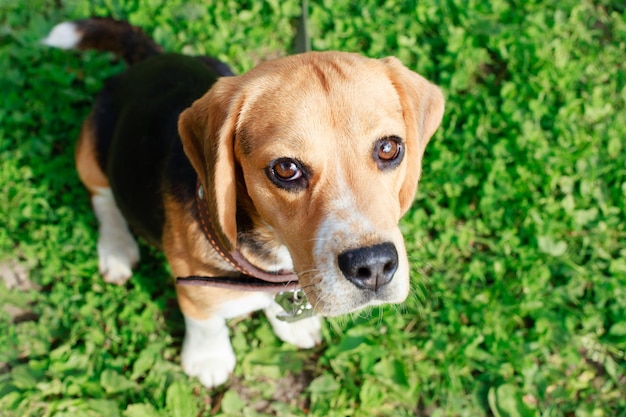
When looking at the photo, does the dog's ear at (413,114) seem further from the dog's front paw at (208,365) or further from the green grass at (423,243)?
the dog's front paw at (208,365)

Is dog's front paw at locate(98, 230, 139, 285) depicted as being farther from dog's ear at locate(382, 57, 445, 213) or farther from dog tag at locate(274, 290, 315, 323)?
dog's ear at locate(382, 57, 445, 213)

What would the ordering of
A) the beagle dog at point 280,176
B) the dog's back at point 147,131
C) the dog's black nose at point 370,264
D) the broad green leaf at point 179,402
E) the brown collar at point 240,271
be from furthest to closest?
the broad green leaf at point 179,402
the dog's back at point 147,131
the brown collar at point 240,271
the beagle dog at point 280,176
the dog's black nose at point 370,264

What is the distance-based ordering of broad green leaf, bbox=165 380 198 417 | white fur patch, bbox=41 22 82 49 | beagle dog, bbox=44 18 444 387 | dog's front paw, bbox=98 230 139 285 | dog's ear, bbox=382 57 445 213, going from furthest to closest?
white fur patch, bbox=41 22 82 49, dog's front paw, bbox=98 230 139 285, broad green leaf, bbox=165 380 198 417, dog's ear, bbox=382 57 445 213, beagle dog, bbox=44 18 444 387

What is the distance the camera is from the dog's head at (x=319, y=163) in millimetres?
2893

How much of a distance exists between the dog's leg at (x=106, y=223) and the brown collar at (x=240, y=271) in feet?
5.20

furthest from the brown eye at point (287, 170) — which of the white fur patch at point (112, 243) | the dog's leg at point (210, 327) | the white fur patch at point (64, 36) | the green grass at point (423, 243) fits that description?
the white fur patch at point (64, 36)

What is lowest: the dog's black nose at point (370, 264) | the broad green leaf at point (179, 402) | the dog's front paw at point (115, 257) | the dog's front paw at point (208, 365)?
the broad green leaf at point (179, 402)

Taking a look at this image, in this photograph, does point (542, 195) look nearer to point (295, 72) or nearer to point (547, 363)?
point (547, 363)

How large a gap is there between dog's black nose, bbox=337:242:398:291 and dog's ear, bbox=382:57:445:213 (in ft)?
2.03

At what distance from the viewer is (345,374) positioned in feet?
15.5

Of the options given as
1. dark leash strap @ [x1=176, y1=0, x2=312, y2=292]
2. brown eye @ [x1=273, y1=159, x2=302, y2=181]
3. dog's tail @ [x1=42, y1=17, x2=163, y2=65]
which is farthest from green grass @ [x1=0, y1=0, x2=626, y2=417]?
brown eye @ [x1=273, y1=159, x2=302, y2=181]

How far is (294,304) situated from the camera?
3.79m

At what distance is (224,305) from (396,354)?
162cm

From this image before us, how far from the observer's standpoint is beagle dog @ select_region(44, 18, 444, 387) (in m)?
2.94
